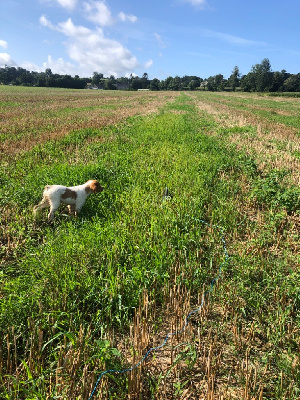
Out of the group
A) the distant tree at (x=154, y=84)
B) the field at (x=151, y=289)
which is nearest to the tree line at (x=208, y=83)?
the distant tree at (x=154, y=84)

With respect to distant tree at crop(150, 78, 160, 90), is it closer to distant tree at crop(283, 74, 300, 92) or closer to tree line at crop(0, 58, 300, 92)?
tree line at crop(0, 58, 300, 92)

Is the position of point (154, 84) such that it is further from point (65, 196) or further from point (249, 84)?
point (65, 196)

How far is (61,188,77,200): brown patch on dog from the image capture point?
169 inches

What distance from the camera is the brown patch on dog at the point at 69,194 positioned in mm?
4301

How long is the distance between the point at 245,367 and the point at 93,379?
125 cm

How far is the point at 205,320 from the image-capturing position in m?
2.68

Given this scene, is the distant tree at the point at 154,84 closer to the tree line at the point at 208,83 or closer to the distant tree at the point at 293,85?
the tree line at the point at 208,83

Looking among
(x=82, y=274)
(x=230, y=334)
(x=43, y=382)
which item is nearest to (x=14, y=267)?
(x=82, y=274)

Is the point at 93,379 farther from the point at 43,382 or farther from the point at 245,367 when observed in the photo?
the point at 245,367

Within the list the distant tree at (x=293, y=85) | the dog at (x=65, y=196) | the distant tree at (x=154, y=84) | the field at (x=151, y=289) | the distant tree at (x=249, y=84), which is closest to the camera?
the field at (x=151, y=289)

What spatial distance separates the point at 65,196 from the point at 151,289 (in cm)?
217

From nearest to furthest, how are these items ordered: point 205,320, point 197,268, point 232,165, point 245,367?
1. point 245,367
2. point 205,320
3. point 197,268
4. point 232,165

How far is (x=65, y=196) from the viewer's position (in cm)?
431

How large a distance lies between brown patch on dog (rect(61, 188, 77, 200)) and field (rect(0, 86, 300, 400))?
399 millimetres
